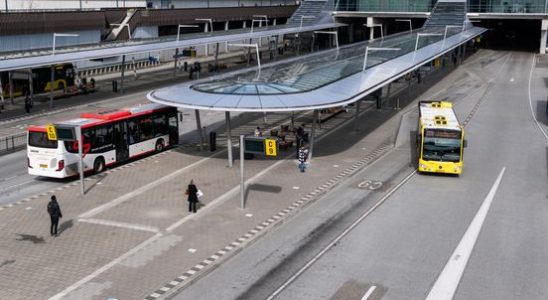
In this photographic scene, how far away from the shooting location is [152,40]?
7200cm

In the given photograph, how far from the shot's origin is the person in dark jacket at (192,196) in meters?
25.9

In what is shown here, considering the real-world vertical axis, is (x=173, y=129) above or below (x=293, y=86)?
below

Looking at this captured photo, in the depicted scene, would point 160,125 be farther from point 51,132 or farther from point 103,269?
point 103,269

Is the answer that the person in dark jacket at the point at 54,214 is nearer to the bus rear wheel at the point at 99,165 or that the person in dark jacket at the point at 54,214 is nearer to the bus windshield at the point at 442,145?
the bus rear wheel at the point at 99,165

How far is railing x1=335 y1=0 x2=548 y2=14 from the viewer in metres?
100

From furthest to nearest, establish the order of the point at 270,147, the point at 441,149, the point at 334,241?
1. the point at 441,149
2. the point at 270,147
3. the point at 334,241

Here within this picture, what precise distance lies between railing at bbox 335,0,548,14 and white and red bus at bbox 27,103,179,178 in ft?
259

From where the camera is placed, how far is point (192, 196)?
26156 millimetres

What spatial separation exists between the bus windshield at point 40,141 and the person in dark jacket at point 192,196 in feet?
28.0

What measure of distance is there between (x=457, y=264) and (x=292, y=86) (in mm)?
15848

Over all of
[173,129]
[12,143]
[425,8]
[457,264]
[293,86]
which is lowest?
[457,264]

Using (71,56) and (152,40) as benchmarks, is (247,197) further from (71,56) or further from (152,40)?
(152,40)

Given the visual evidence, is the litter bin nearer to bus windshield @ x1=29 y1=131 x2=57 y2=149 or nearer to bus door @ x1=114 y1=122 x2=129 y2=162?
bus door @ x1=114 y1=122 x2=129 y2=162

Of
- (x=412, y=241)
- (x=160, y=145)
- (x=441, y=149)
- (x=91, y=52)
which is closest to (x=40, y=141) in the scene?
(x=160, y=145)
